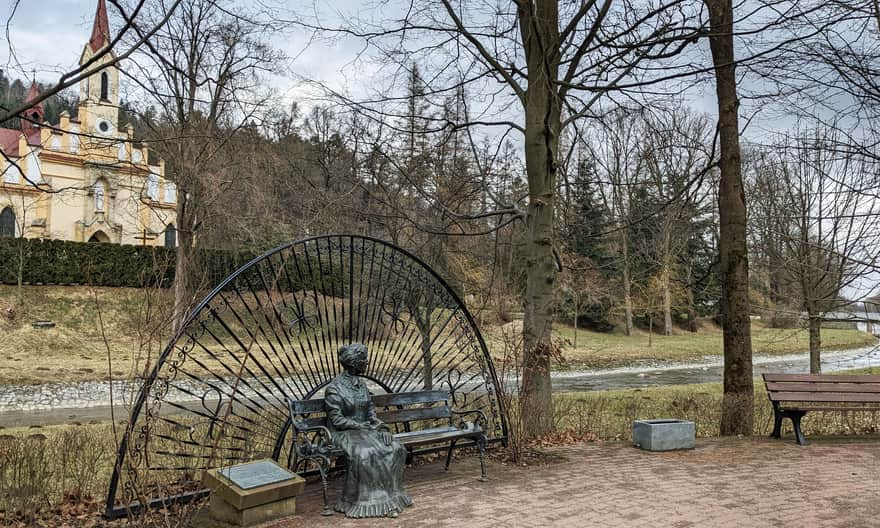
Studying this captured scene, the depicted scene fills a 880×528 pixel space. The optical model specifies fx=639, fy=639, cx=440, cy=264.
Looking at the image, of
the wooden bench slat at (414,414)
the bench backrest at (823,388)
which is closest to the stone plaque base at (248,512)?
the wooden bench slat at (414,414)

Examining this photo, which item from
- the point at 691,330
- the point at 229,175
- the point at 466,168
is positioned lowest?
the point at 691,330

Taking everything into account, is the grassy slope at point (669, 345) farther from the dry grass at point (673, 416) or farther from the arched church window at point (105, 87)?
the arched church window at point (105, 87)

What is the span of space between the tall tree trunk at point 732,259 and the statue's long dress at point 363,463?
528 cm

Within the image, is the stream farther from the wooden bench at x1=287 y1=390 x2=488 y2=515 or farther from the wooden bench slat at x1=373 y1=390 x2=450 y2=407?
the wooden bench slat at x1=373 y1=390 x2=450 y2=407

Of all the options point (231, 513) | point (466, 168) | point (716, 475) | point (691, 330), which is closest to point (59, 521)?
point (231, 513)

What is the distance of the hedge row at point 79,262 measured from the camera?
73.4ft

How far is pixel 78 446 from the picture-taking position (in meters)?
6.94

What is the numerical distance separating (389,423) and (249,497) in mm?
1952

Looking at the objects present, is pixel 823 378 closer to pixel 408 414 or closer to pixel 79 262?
pixel 408 414

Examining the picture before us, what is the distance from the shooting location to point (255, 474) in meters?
5.08

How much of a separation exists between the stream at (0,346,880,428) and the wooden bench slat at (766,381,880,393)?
11.7ft

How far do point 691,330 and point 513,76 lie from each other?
108 feet

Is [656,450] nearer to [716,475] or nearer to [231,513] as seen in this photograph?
[716,475]

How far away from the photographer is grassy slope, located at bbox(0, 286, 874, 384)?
16266 mm
